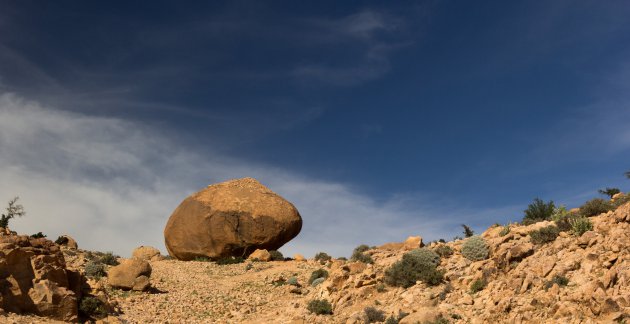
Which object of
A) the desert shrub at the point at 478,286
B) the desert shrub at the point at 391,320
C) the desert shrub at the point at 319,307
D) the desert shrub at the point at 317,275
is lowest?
the desert shrub at the point at 391,320

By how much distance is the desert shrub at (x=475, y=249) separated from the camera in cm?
1942

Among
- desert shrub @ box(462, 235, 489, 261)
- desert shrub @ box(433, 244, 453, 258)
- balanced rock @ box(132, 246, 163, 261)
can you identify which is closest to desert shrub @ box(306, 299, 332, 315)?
desert shrub @ box(433, 244, 453, 258)

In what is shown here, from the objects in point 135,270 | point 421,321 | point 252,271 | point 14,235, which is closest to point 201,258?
point 252,271

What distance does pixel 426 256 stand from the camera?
67.5 ft

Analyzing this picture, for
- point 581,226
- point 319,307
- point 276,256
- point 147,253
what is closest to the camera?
point 581,226

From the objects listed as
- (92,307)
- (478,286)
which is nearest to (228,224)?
(92,307)

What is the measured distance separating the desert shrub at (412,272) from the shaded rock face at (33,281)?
12.7 m

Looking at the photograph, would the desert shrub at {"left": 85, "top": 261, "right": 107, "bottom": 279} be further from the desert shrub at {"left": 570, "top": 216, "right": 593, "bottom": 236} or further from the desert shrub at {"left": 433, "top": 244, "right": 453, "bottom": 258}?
the desert shrub at {"left": 570, "top": 216, "right": 593, "bottom": 236}

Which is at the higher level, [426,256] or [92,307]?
[426,256]

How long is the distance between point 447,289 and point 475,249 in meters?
3.06

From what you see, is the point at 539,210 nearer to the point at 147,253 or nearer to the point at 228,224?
the point at 228,224

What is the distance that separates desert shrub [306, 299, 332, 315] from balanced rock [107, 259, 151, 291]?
8.98 metres

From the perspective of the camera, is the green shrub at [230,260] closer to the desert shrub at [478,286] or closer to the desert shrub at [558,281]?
the desert shrub at [478,286]

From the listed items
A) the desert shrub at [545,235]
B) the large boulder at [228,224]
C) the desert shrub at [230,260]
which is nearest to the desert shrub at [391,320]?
the desert shrub at [545,235]
